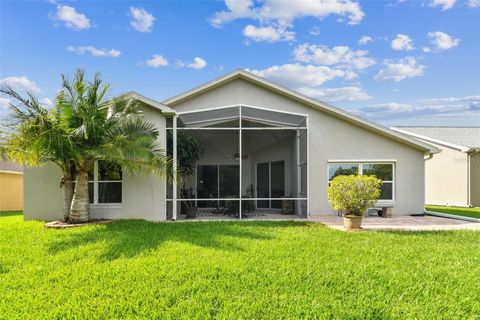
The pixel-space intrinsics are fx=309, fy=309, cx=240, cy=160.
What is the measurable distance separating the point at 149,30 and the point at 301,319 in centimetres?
1409

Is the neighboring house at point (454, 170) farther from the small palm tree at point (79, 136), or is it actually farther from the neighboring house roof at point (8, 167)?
the neighboring house roof at point (8, 167)

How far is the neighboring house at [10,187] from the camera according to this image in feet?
68.2

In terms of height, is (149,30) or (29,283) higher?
(149,30)

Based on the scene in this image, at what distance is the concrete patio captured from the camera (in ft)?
34.1

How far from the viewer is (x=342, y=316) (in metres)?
4.25

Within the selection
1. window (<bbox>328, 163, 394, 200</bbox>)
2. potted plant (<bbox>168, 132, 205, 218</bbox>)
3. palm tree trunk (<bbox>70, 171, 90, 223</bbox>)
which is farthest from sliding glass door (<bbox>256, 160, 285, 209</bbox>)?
palm tree trunk (<bbox>70, 171, 90, 223</bbox>)

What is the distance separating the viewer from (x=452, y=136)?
23.4 metres

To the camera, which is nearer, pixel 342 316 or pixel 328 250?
pixel 342 316

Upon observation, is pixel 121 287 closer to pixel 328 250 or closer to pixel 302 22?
pixel 328 250

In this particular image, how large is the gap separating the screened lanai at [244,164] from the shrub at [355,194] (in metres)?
2.71

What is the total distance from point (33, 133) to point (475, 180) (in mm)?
24121

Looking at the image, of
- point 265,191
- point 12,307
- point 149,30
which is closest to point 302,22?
point 149,30

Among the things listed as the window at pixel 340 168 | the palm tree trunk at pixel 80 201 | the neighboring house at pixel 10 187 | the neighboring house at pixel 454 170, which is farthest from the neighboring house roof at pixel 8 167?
the neighboring house at pixel 454 170

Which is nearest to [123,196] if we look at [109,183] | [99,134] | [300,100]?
[109,183]
